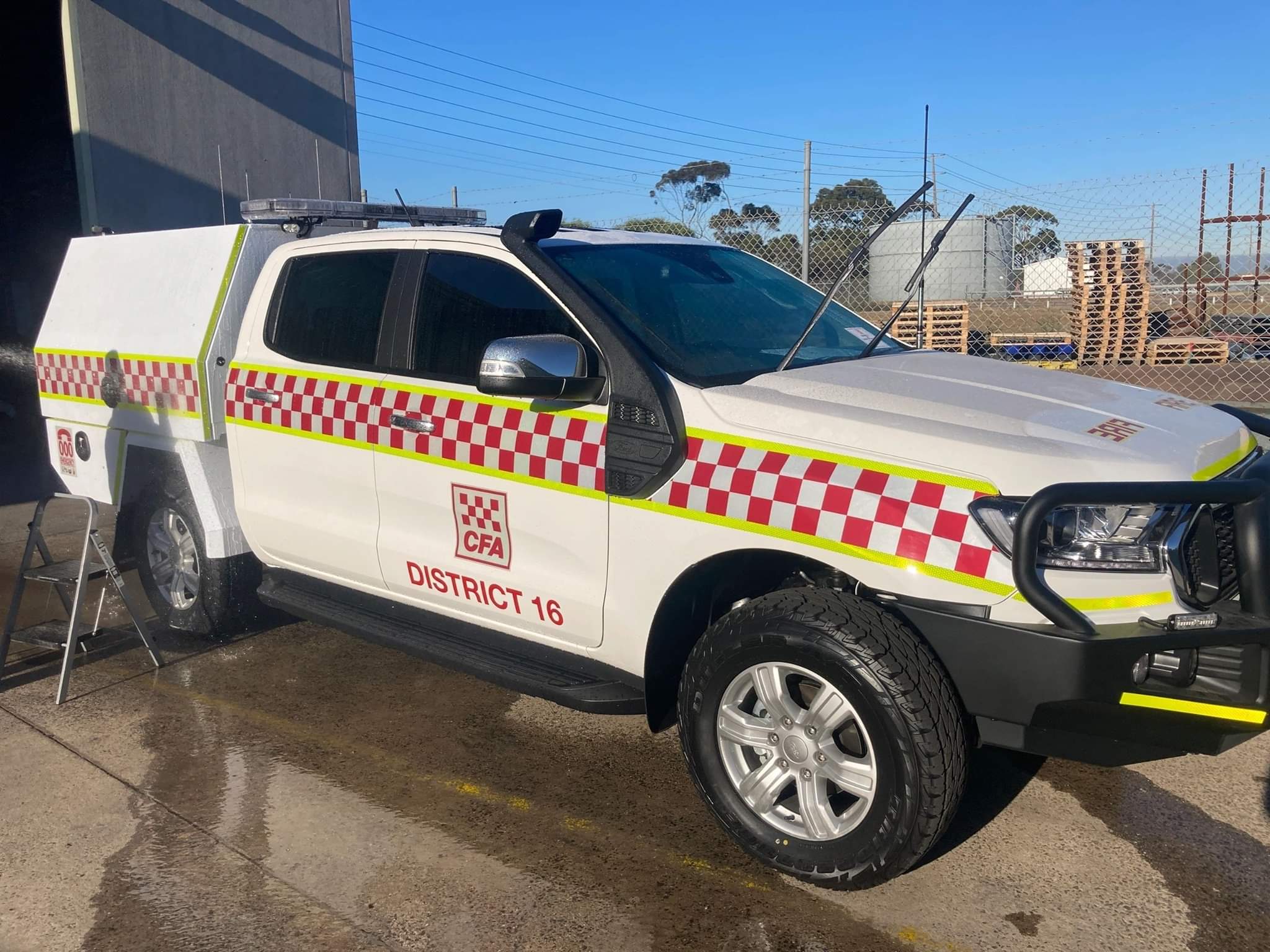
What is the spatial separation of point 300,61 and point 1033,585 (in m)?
11.8

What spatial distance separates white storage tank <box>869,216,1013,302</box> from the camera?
43.9ft

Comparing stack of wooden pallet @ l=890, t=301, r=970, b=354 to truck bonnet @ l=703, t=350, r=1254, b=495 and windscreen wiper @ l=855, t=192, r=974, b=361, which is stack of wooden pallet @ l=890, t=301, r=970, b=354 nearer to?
windscreen wiper @ l=855, t=192, r=974, b=361

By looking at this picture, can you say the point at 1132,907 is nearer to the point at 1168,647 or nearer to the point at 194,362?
the point at 1168,647

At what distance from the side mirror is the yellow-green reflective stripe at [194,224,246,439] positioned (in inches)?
81.2

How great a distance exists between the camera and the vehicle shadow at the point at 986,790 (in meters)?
3.38

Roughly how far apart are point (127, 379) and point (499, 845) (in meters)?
3.22

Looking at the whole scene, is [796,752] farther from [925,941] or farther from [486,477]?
[486,477]

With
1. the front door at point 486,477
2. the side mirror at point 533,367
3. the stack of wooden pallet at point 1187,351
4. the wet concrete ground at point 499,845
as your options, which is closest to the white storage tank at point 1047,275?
the stack of wooden pallet at point 1187,351

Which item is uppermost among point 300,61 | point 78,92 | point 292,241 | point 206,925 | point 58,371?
point 300,61

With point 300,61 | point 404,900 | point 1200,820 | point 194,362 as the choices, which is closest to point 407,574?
point 404,900

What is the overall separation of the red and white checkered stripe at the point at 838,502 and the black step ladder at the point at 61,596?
2871mm

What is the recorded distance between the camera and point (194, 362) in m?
4.84

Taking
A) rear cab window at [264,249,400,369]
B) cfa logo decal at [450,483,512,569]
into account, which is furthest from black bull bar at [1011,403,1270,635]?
rear cab window at [264,249,400,369]

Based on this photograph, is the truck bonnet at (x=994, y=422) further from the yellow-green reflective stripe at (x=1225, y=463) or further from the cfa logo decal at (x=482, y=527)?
the cfa logo decal at (x=482, y=527)
